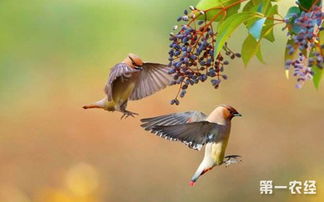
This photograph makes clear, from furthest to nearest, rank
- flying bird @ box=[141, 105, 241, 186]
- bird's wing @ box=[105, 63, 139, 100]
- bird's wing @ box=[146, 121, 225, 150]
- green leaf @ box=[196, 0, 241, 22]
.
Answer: bird's wing @ box=[105, 63, 139, 100] < flying bird @ box=[141, 105, 241, 186] < bird's wing @ box=[146, 121, 225, 150] < green leaf @ box=[196, 0, 241, 22]

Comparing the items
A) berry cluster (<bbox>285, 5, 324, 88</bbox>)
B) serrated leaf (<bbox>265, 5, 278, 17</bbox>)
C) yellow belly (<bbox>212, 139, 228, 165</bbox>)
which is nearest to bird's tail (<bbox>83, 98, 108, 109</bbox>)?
yellow belly (<bbox>212, 139, 228, 165</bbox>)

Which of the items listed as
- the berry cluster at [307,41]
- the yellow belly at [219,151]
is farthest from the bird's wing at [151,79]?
the berry cluster at [307,41]

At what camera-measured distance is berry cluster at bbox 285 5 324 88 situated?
80 centimetres

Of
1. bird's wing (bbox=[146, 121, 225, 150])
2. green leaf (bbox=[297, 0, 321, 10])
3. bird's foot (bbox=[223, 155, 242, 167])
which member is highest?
green leaf (bbox=[297, 0, 321, 10])

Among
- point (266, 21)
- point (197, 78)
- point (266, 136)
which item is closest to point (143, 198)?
point (266, 136)

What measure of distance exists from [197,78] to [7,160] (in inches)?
49.9

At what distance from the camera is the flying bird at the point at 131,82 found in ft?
6.35

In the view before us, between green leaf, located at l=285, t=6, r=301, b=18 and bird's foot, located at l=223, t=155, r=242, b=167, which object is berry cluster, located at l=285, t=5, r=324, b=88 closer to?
green leaf, located at l=285, t=6, r=301, b=18

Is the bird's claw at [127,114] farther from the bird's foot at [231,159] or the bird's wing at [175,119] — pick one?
the bird's foot at [231,159]

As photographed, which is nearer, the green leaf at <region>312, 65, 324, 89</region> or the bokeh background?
the green leaf at <region>312, 65, 324, 89</region>

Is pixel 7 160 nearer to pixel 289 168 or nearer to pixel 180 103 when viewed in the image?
pixel 180 103

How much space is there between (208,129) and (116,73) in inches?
18.3

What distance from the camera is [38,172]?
82.4 inches

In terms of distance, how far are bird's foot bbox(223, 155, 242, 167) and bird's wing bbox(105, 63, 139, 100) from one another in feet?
1.58
